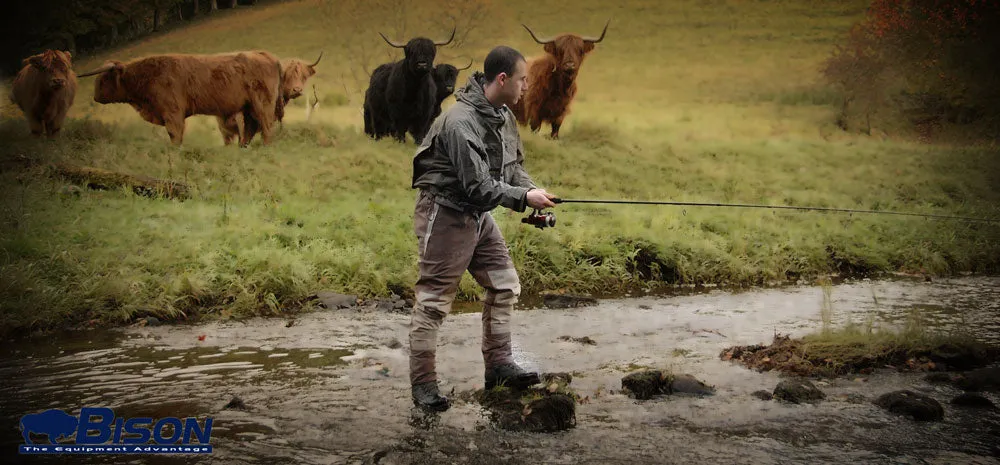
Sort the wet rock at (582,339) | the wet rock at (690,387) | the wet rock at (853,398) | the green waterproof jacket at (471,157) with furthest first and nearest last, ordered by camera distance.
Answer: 1. the wet rock at (582,339)
2. the wet rock at (690,387)
3. the wet rock at (853,398)
4. the green waterproof jacket at (471,157)

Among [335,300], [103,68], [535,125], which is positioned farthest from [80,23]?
[335,300]

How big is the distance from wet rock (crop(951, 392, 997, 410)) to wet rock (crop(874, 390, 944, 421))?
0.15 metres

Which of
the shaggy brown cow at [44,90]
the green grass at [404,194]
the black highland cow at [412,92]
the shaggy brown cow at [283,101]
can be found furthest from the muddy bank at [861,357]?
the shaggy brown cow at [283,101]

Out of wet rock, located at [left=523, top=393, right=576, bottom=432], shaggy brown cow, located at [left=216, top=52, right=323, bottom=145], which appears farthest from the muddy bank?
shaggy brown cow, located at [left=216, top=52, right=323, bottom=145]

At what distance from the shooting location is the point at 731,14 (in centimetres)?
2220

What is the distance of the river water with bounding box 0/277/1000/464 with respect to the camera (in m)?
3.60

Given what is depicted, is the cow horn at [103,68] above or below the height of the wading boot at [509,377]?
above

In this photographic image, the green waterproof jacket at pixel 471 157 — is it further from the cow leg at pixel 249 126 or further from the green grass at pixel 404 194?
the cow leg at pixel 249 126

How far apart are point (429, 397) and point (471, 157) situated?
120 centimetres

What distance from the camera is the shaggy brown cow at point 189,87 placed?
38.4 feet

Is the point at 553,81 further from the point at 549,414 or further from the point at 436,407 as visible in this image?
the point at 549,414

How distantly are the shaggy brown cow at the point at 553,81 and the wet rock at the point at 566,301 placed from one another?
7.51 m

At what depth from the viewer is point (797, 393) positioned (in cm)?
431

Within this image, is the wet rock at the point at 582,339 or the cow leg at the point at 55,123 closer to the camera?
the wet rock at the point at 582,339
